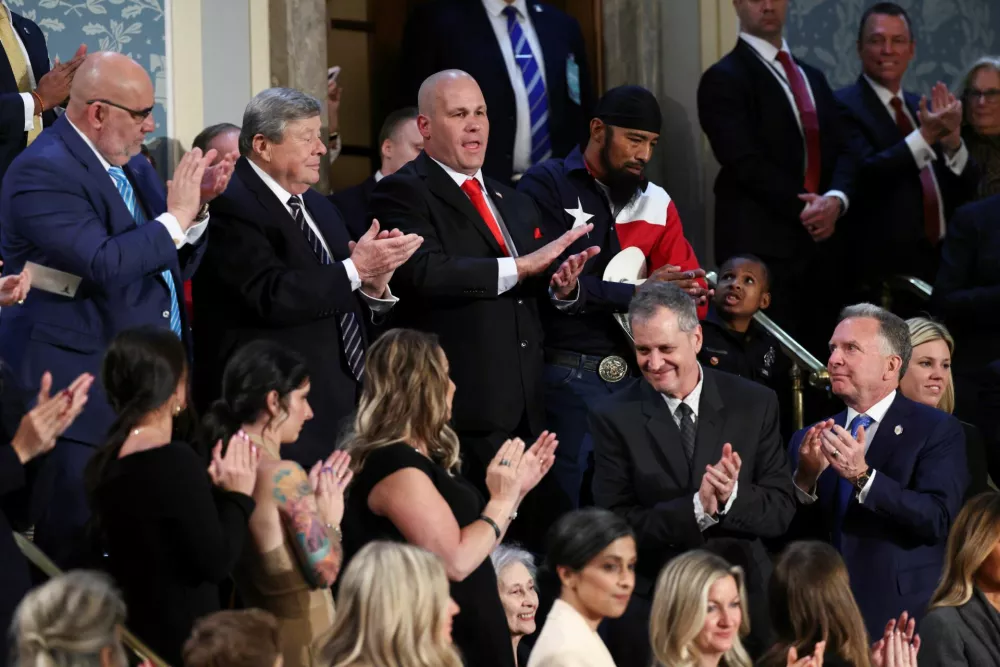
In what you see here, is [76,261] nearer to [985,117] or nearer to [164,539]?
[164,539]

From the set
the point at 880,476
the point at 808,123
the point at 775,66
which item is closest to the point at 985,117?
the point at 808,123

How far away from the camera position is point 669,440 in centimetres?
485

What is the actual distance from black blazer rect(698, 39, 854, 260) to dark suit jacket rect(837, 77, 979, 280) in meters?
0.15

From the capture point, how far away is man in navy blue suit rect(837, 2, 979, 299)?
22.7 feet

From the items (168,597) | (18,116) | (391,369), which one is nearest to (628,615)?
(391,369)

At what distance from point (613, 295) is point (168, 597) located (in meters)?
2.12

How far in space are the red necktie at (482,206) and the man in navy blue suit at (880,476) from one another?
1065 mm

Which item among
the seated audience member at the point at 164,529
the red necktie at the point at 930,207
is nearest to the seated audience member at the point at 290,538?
the seated audience member at the point at 164,529

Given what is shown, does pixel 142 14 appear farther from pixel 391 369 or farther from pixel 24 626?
pixel 24 626

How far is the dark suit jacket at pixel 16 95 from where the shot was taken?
5238 millimetres

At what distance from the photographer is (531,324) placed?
208 inches

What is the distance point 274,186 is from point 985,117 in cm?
333

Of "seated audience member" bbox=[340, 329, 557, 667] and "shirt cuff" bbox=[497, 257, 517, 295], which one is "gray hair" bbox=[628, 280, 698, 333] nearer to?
"shirt cuff" bbox=[497, 257, 517, 295]

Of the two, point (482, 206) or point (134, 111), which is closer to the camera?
point (134, 111)
